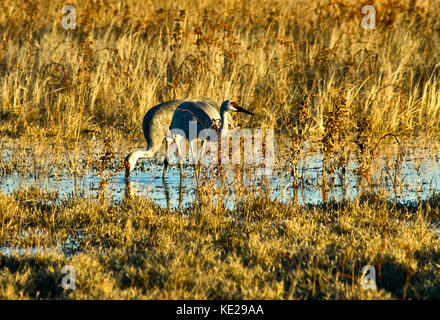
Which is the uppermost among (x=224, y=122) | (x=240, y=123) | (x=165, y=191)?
(x=240, y=123)

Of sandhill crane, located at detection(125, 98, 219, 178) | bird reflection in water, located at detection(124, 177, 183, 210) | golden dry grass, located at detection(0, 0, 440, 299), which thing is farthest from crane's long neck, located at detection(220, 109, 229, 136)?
bird reflection in water, located at detection(124, 177, 183, 210)

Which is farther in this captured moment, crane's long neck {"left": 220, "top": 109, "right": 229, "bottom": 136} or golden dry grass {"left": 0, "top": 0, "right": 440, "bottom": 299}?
crane's long neck {"left": 220, "top": 109, "right": 229, "bottom": 136}

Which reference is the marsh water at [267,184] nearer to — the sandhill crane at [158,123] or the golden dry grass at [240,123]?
the golden dry grass at [240,123]

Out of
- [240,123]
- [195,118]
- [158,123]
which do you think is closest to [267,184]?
[195,118]

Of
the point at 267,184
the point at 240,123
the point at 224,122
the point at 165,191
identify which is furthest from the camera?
the point at 240,123

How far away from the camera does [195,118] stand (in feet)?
26.6

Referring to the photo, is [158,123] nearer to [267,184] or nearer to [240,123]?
[240,123]

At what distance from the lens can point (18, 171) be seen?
24.2ft

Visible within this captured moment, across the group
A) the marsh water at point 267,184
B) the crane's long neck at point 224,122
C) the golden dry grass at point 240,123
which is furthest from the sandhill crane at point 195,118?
the golden dry grass at point 240,123

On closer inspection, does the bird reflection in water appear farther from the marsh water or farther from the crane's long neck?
the crane's long neck

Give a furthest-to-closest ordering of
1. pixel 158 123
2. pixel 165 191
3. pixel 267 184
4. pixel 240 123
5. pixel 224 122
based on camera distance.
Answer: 1. pixel 240 123
2. pixel 158 123
3. pixel 224 122
4. pixel 165 191
5. pixel 267 184

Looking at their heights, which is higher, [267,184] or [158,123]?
[158,123]

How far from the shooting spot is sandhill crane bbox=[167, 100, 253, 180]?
801 centimetres

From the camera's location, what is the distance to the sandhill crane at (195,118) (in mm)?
8008
